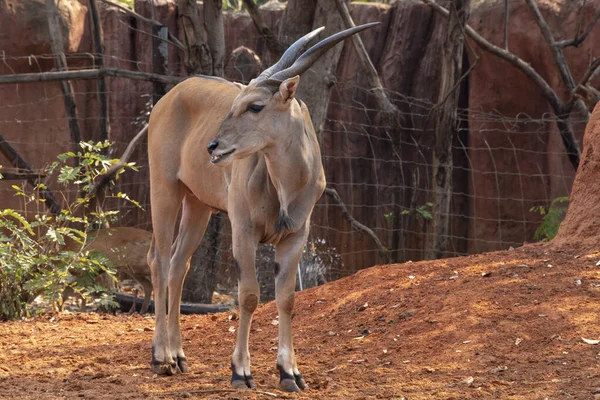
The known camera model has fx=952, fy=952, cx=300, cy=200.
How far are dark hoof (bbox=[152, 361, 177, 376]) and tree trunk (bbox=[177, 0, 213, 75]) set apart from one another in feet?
14.0

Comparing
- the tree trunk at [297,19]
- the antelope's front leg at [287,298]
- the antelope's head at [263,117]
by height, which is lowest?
the antelope's front leg at [287,298]

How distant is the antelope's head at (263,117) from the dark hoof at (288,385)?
1.14 meters

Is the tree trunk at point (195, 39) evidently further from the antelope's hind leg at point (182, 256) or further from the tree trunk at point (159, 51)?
the antelope's hind leg at point (182, 256)

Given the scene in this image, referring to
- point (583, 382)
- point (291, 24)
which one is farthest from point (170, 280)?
point (291, 24)

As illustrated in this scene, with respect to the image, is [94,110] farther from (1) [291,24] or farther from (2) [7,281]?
(2) [7,281]

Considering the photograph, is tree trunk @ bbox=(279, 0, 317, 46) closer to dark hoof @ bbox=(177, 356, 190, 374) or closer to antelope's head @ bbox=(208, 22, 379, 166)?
antelope's head @ bbox=(208, 22, 379, 166)

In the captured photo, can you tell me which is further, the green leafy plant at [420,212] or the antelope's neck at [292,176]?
the green leafy plant at [420,212]

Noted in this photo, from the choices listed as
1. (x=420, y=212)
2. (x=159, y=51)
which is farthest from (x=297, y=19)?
(x=420, y=212)

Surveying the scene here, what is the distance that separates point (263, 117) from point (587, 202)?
3267 mm

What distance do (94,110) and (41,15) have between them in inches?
62.6

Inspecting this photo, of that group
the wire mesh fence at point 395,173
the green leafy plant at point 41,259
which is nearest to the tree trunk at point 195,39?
the green leafy plant at point 41,259

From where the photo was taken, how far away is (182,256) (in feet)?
19.5

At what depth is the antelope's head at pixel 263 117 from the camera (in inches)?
188

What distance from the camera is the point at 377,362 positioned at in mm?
5344
